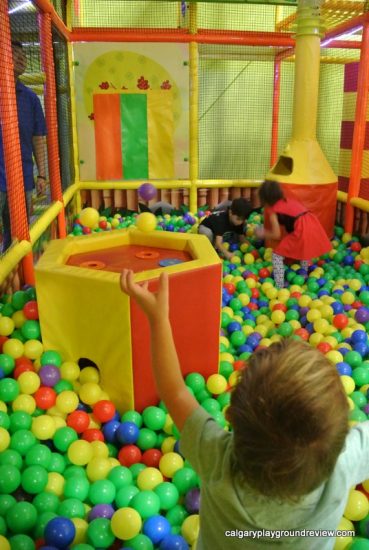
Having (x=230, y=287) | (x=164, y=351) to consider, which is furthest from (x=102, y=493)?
(x=230, y=287)

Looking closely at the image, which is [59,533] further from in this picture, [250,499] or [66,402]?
[250,499]

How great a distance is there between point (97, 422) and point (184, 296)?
0.58 m

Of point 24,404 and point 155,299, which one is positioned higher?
point 155,299

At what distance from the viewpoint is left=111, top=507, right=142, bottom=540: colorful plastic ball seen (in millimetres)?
1437

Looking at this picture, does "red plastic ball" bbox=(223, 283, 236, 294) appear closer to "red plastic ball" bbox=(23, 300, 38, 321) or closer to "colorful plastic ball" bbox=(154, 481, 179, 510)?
"red plastic ball" bbox=(23, 300, 38, 321)

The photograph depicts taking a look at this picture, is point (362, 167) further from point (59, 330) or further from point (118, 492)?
point (118, 492)

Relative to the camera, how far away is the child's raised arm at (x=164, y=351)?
949 mm

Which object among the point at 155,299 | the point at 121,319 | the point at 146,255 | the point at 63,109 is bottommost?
the point at 121,319

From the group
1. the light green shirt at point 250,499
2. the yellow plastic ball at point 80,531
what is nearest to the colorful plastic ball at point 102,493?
the yellow plastic ball at point 80,531

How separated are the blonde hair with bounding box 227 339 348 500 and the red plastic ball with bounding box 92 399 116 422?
1.31 m

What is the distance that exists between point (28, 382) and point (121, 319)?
434 mm

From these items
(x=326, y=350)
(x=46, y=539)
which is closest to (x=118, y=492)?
(x=46, y=539)

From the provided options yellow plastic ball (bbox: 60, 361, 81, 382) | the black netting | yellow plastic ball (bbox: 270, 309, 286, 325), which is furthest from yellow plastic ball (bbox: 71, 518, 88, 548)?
the black netting

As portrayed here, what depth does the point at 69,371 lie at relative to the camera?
2104mm
